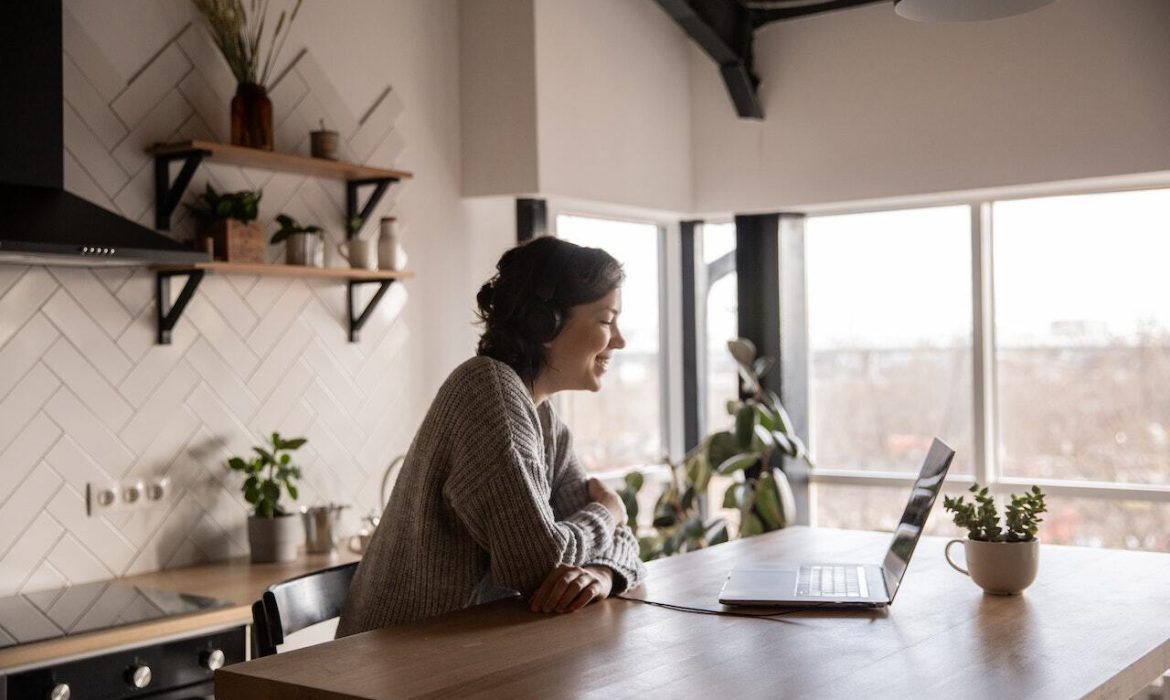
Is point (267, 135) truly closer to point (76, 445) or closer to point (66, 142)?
point (66, 142)

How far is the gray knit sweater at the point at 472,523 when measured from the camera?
6.26 ft

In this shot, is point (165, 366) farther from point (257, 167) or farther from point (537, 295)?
point (537, 295)

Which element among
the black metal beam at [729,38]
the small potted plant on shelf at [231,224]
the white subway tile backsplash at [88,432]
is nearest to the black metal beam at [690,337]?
the black metal beam at [729,38]

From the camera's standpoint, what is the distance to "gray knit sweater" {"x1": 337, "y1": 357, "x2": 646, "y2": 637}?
1.91 meters

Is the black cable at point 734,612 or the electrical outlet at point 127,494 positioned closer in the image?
the black cable at point 734,612

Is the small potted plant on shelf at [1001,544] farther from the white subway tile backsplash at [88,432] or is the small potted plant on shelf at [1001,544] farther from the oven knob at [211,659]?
the white subway tile backsplash at [88,432]

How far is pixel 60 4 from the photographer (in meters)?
2.67

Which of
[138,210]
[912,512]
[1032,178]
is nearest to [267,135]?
[138,210]

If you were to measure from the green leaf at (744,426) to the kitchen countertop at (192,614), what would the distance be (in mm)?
1457

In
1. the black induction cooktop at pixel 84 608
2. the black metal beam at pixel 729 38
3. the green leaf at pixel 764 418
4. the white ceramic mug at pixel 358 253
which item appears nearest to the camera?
the black induction cooktop at pixel 84 608

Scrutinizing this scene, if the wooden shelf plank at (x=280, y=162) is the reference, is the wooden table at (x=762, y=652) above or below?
below

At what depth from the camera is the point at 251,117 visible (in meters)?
3.10

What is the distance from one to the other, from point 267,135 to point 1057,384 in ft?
8.66

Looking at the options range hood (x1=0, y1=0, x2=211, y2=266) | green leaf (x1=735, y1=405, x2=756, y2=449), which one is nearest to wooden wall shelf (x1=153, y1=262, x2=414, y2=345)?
range hood (x1=0, y1=0, x2=211, y2=266)
